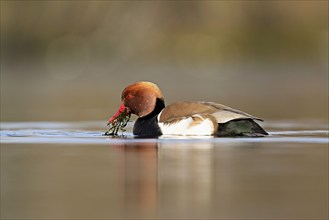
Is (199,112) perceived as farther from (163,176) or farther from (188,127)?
(163,176)

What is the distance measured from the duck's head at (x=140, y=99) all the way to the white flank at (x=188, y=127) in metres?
0.60

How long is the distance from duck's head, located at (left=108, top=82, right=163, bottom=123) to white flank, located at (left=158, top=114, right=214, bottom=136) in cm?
60

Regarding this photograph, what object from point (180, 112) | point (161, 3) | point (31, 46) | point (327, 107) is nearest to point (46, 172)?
point (180, 112)

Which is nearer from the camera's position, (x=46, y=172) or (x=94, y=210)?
(x=94, y=210)

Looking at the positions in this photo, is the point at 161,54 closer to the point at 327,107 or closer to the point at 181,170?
the point at 327,107

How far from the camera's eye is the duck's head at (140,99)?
13.8 metres

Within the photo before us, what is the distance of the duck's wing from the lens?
41.9 ft

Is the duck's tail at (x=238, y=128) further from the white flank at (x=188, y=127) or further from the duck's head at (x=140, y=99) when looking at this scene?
the duck's head at (x=140, y=99)

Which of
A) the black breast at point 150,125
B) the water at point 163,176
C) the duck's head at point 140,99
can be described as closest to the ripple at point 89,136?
the water at point 163,176

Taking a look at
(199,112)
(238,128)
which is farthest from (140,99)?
(238,128)

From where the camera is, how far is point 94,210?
28.0 feet

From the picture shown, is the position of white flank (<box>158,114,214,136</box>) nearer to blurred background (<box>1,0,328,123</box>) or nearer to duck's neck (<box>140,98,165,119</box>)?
duck's neck (<box>140,98,165,119</box>)

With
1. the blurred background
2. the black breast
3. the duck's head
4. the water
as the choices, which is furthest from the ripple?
the blurred background

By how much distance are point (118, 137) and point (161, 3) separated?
111 ft
